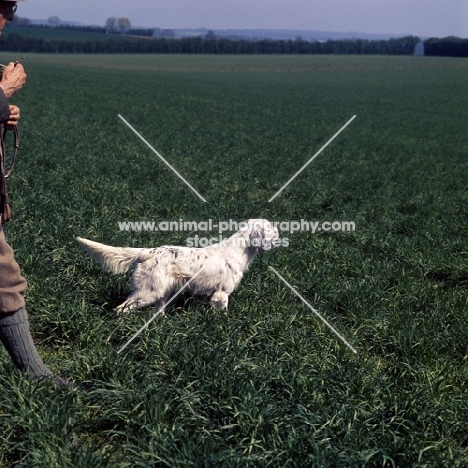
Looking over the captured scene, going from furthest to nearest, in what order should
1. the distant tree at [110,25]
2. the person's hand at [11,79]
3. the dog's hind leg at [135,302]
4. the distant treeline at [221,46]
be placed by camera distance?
1. the distant treeline at [221,46]
2. the distant tree at [110,25]
3. the dog's hind leg at [135,302]
4. the person's hand at [11,79]

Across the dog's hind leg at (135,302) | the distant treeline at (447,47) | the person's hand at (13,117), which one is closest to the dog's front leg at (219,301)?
the dog's hind leg at (135,302)

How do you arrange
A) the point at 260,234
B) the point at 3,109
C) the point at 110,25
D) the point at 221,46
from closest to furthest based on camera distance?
the point at 3,109 < the point at 260,234 < the point at 110,25 < the point at 221,46

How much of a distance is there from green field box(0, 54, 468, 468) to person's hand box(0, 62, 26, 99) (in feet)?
3.95

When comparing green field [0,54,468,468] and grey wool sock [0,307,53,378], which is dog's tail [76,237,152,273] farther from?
grey wool sock [0,307,53,378]

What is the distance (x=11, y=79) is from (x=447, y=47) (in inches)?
4282

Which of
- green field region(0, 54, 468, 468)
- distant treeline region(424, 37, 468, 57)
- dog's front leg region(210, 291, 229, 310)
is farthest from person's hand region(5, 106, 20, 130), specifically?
distant treeline region(424, 37, 468, 57)

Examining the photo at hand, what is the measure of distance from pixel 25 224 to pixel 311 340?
13.3 ft

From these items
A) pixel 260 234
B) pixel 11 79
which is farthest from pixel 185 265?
pixel 11 79

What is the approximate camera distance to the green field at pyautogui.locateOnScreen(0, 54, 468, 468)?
3539mm

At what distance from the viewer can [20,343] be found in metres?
3.97

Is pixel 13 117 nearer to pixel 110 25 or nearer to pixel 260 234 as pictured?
pixel 260 234

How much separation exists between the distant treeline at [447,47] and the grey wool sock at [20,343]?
106 meters

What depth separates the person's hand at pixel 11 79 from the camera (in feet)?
12.5

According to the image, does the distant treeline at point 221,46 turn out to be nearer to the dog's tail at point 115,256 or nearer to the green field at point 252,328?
the green field at point 252,328
